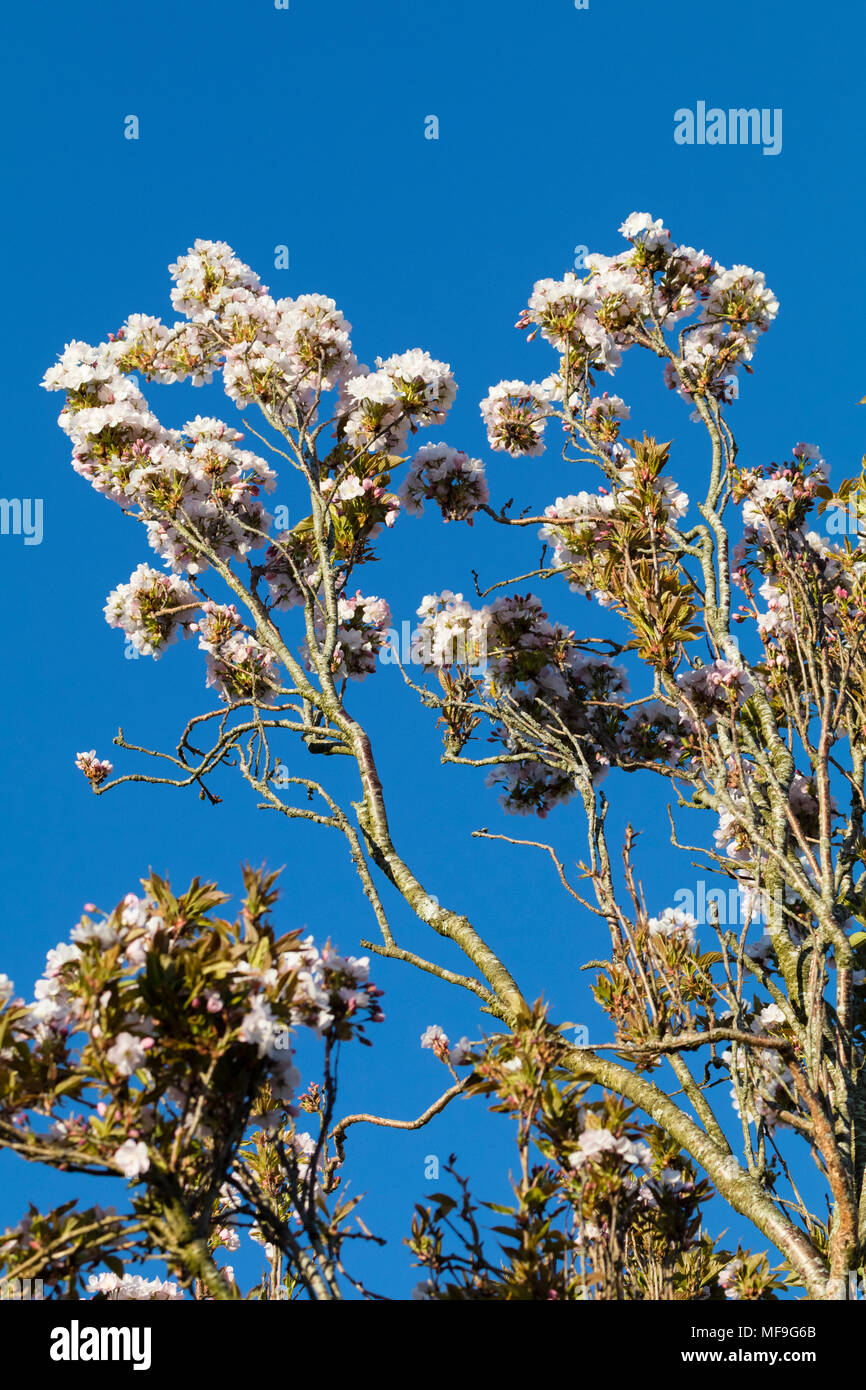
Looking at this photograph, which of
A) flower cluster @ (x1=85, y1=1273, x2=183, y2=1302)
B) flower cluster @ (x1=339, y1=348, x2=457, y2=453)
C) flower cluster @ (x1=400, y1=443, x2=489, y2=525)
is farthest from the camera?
flower cluster @ (x1=400, y1=443, x2=489, y2=525)

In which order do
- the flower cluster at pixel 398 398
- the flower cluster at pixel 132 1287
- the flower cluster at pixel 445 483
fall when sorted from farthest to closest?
the flower cluster at pixel 445 483, the flower cluster at pixel 398 398, the flower cluster at pixel 132 1287

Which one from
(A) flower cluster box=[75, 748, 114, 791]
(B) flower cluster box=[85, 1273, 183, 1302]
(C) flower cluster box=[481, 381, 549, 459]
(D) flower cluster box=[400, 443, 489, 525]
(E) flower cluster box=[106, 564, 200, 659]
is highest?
(C) flower cluster box=[481, 381, 549, 459]

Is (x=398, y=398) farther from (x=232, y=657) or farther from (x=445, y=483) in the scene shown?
(x=232, y=657)

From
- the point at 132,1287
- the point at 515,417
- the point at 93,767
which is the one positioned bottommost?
the point at 132,1287

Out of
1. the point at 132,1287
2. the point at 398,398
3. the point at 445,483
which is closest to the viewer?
the point at 132,1287

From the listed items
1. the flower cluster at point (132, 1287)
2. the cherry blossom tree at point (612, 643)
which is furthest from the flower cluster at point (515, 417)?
the flower cluster at point (132, 1287)

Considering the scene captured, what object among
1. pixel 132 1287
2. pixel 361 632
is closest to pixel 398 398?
pixel 361 632

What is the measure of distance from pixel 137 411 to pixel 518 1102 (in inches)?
185

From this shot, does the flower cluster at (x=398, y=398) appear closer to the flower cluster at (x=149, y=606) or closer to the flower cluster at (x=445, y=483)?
the flower cluster at (x=445, y=483)

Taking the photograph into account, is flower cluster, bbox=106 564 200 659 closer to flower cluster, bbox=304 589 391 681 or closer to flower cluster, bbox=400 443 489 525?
flower cluster, bbox=304 589 391 681

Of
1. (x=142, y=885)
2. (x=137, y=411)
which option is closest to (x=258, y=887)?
(x=142, y=885)

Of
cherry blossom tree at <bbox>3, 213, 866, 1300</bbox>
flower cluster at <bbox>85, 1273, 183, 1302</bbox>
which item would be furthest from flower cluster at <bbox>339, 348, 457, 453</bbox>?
flower cluster at <bbox>85, 1273, 183, 1302</bbox>

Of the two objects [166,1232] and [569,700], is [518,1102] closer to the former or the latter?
[166,1232]

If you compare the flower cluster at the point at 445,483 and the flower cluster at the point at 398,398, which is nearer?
the flower cluster at the point at 398,398
